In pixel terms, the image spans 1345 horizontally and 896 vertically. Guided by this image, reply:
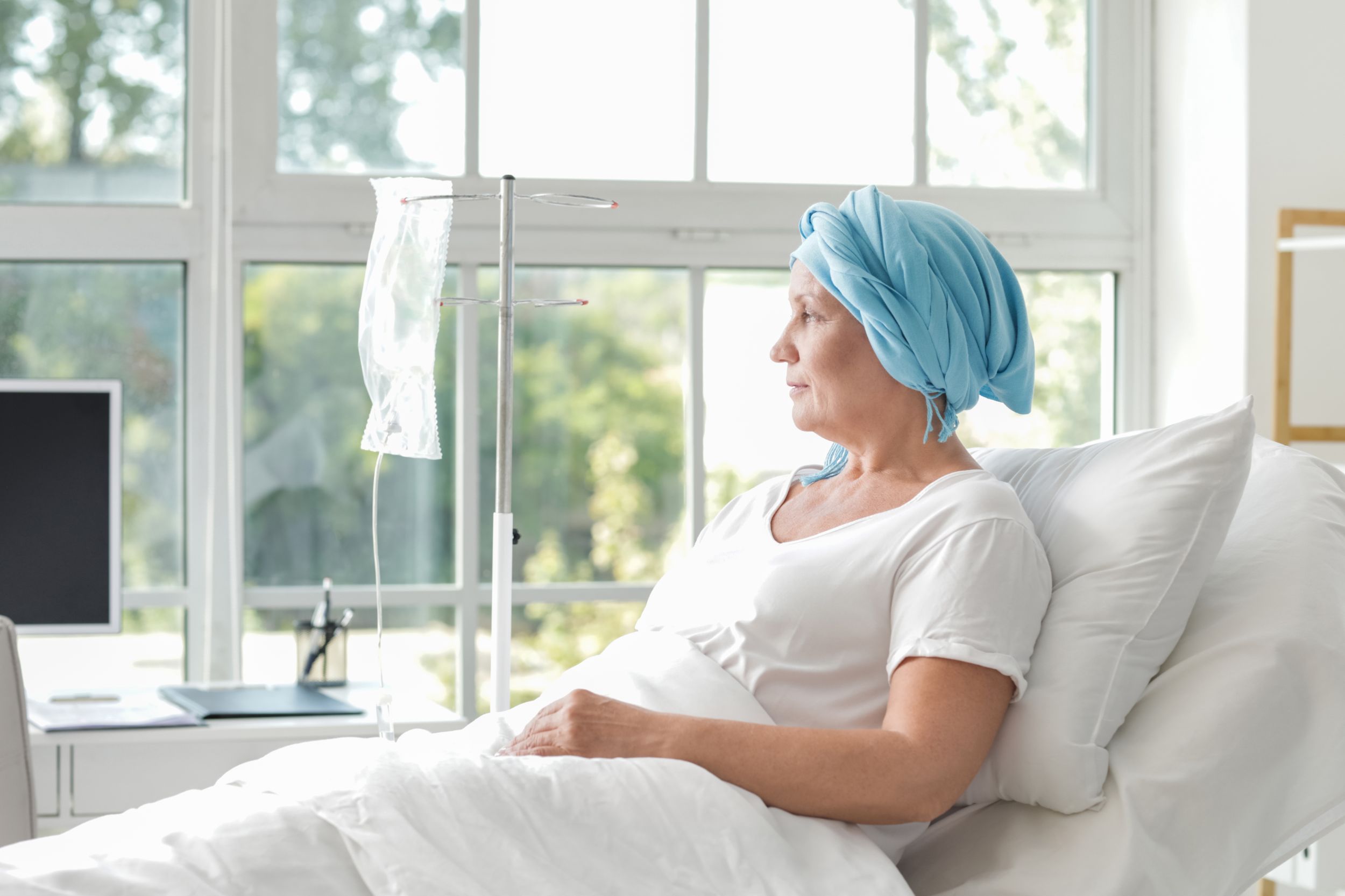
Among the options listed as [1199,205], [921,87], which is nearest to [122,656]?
[921,87]

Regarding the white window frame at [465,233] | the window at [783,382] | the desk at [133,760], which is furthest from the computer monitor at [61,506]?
the window at [783,382]

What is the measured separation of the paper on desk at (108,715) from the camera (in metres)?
2.03

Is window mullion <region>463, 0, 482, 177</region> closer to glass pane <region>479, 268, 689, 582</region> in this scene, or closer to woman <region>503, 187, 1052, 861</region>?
glass pane <region>479, 268, 689, 582</region>

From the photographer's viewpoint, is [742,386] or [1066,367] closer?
[742,386]

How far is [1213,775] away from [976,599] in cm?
28

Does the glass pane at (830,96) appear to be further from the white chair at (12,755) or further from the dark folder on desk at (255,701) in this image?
the white chair at (12,755)

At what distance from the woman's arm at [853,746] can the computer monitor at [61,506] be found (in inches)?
50.8

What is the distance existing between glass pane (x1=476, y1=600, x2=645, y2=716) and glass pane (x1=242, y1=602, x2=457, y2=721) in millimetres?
64

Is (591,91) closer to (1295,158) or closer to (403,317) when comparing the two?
(403,317)

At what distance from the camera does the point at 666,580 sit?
1645mm

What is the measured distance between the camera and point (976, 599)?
128 cm

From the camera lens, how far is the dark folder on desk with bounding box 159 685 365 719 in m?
2.14

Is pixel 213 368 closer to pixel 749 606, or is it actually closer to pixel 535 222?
pixel 535 222

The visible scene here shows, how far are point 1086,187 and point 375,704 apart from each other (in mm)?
1967
